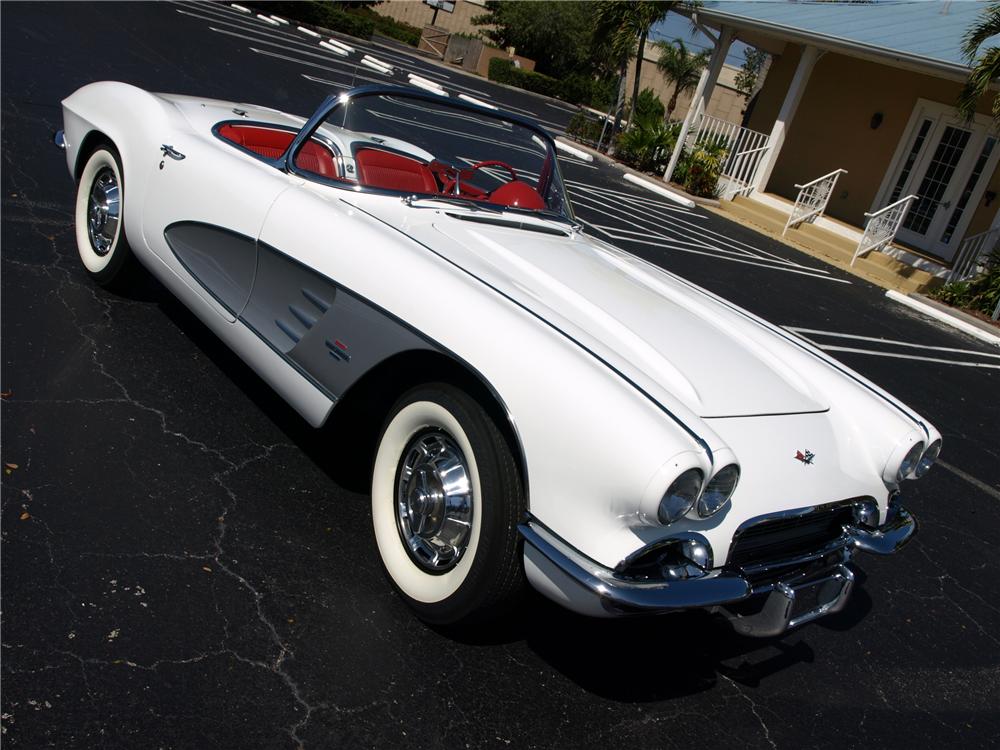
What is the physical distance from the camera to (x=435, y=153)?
412 centimetres

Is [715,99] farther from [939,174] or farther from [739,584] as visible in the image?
[739,584]

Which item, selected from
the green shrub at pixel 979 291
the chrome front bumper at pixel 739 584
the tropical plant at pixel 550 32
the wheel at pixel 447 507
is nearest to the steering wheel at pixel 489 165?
the wheel at pixel 447 507

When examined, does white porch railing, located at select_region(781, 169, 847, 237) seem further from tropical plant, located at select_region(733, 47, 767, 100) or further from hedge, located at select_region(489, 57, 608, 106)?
tropical plant, located at select_region(733, 47, 767, 100)

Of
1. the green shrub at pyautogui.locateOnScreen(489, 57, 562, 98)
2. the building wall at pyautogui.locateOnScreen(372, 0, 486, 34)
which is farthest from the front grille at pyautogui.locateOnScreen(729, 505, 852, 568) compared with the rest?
the building wall at pyautogui.locateOnScreen(372, 0, 486, 34)

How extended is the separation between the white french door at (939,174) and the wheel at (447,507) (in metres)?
15.0

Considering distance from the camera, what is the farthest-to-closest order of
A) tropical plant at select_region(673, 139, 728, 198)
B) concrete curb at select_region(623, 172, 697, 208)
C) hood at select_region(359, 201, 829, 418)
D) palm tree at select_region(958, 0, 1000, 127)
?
tropical plant at select_region(673, 139, 728, 198), concrete curb at select_region(623, 172, 697, 208), palm tree at select_region(958, 0, 1000, 127), hood at select_region(359, 201, 829, 418)

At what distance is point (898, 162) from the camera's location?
16656 mm

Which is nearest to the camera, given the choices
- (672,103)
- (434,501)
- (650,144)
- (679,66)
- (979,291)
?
(434,501)

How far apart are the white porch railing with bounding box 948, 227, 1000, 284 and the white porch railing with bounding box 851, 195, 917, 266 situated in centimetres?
130

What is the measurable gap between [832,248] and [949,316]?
366 cm

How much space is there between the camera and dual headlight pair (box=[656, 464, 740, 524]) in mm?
2311

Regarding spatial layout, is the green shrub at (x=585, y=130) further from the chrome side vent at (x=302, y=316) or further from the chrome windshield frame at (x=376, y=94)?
the chrome side vent at (x=302, y=316)

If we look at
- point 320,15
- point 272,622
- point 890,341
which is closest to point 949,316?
point 890,341

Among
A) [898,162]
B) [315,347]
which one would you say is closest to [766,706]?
[315,347]
